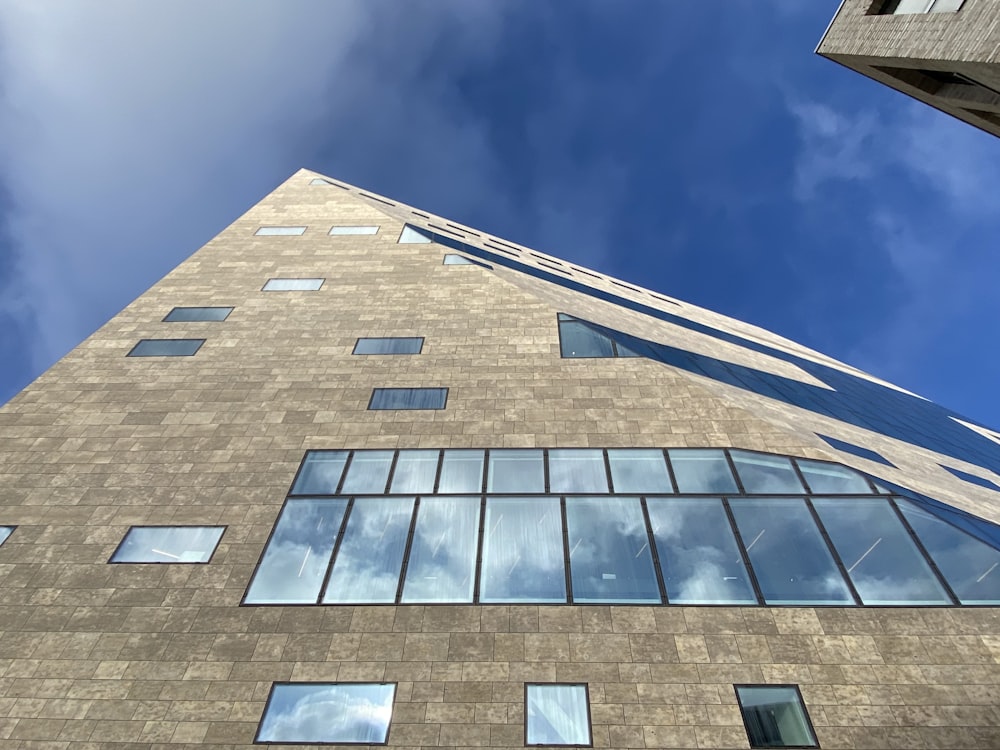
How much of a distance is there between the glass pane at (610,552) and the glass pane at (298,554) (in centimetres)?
652

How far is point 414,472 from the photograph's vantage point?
18.2 m

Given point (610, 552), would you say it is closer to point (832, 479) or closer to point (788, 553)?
point (788, 553)

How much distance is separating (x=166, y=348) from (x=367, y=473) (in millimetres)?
11099

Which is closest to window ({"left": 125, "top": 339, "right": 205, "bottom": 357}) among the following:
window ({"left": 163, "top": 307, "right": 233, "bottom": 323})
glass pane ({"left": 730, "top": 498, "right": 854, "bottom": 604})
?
window ({"left": 163, "top": 307, "right": 233, "bottom": 323})

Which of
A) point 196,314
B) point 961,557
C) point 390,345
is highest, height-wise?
point 196,314

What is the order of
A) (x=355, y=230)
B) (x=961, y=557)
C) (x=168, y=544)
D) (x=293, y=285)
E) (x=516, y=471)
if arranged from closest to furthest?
(x=961, y=557) < (x=168, y=544) < (x=516, y=471) < (x=293, y=285) < (x=355, y=230)

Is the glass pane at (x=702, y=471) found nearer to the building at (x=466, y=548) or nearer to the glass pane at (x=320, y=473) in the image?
the building at (x=466, y=548)

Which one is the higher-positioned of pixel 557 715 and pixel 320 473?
pixel 320 473

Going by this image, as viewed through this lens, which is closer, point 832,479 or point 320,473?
point 832,479

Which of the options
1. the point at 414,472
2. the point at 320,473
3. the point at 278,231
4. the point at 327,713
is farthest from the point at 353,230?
Answer: the point at 327,713

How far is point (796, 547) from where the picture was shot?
15414 mm

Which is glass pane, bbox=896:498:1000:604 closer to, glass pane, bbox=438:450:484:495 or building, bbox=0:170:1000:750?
building, bbox=0:170:1000:750

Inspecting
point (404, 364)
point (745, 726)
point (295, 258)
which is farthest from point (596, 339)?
point (295, 258)

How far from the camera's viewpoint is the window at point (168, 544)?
1592cm
